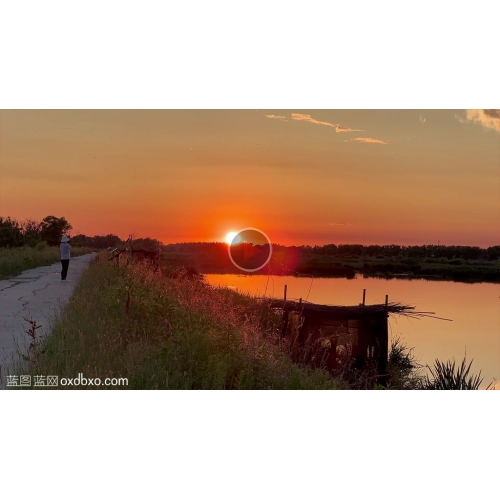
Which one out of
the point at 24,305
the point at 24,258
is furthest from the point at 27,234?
the point at 24,305

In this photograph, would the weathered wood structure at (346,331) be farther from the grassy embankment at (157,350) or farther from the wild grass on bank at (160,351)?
the wild grass on bank at (160,351)

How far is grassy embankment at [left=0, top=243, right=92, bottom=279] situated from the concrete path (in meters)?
0.54

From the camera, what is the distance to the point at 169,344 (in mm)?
7727

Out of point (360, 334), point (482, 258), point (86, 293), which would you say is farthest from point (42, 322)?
point (482, 258)

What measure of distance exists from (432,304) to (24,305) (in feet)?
63.3

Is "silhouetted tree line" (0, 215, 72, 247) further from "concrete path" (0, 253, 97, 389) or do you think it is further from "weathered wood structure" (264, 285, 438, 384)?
"weathered wood structure" (264, 285, 438, 384)

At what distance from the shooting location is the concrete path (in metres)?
8.58

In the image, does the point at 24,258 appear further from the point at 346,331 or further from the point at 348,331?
the point at 348,331

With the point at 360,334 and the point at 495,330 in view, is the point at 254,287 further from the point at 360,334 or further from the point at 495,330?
the point at 495,330

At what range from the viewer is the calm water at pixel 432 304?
1738cm

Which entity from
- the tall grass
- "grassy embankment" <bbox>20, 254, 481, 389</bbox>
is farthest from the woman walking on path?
the tall grass

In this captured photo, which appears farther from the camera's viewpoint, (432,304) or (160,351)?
(432,304)

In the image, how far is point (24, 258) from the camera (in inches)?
998

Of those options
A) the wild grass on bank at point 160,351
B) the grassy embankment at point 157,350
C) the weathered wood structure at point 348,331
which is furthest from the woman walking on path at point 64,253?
the wild grass on bank at point 160,351
